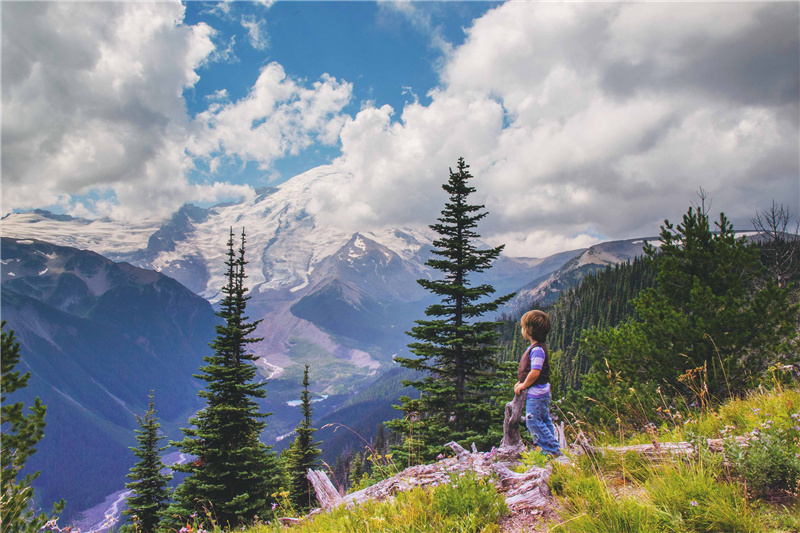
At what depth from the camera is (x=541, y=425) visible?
5.11 meters

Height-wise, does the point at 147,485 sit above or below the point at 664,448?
below

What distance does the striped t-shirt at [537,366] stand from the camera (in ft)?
17.5

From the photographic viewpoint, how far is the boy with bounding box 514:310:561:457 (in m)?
5.10

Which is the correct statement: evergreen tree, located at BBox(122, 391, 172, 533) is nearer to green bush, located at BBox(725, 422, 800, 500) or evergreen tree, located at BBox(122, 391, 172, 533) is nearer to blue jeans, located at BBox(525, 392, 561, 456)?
blue jeans, located at BBox(525, 392, 561, 456)

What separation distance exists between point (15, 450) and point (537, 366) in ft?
30.6

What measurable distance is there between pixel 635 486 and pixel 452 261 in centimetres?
1208

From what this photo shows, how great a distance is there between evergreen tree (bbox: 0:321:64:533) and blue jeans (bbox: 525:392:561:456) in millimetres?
7517

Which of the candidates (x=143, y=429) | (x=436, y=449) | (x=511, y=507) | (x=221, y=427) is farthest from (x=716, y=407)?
(x=143, y=429)

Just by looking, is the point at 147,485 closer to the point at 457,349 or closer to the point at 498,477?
the point at 457,349

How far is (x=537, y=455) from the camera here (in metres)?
4.74

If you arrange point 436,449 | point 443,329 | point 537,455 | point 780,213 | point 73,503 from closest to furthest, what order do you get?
1. point 537,455
2. point 436,449
3. point 443,329
4. point 780,213
5. point 73,503

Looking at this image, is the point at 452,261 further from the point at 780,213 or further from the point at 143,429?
the point at 143,429

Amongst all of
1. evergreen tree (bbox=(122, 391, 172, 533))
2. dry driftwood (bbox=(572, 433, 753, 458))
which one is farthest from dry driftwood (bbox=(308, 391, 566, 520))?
evergreen tree (bbox=(122, 391, 172, 533))

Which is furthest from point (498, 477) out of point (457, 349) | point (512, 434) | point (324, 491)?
point (457, 349)
